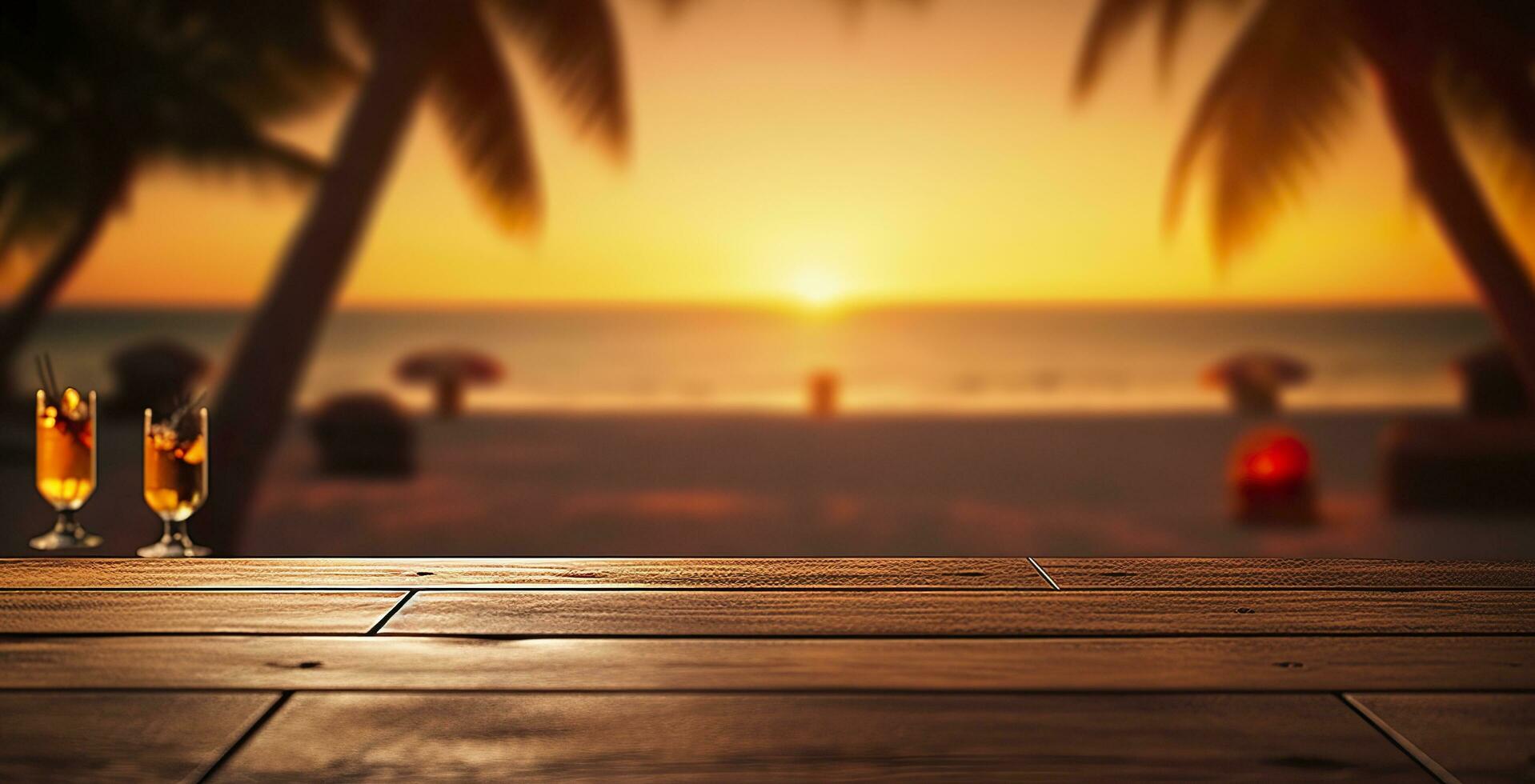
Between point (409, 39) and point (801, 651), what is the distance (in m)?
4.66

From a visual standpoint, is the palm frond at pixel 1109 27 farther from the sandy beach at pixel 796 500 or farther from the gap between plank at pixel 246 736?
the gap between plank at pixel 246 736

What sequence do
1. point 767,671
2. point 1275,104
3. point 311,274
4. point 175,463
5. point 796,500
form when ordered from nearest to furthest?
point 767,671 < point 175,463 < point 311,274 < point 1275,104 < point 796,500

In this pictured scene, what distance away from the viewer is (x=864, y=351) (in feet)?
149

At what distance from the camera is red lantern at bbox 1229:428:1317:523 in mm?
7508

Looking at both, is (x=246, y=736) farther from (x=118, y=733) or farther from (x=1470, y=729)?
(x=1470, y=729)

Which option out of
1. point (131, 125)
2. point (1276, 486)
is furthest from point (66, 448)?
point (131, 125)

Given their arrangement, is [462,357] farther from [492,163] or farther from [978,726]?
[978,726]

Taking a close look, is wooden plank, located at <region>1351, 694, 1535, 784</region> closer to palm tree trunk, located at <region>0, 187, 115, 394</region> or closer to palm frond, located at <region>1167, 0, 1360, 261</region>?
palm frond, located at <region>1167, 0, 1360, 261</region>

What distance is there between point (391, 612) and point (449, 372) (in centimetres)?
1564

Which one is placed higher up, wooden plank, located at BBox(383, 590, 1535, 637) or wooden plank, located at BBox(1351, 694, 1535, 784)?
wooden plank, located at BBox(383, 590, 1535, 637)

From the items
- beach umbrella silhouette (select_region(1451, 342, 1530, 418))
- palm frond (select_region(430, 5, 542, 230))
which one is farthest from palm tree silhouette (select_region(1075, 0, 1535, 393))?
beach umbrella silhouette (select_region(1451, 342, 1530, 418))

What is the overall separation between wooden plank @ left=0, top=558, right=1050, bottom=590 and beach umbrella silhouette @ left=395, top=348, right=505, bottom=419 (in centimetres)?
1440

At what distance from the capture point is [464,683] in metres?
1.09

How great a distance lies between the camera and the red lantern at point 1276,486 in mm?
7508
